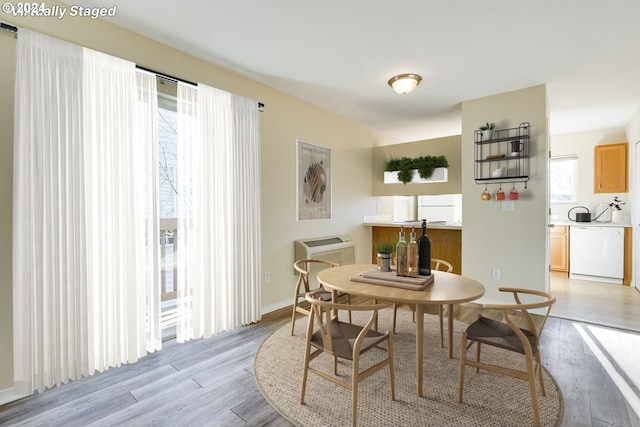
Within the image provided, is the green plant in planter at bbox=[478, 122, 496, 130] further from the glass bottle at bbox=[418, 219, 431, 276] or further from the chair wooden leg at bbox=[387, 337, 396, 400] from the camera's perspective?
the chair wooden leg at bbox=[387, 337, 396, 400]

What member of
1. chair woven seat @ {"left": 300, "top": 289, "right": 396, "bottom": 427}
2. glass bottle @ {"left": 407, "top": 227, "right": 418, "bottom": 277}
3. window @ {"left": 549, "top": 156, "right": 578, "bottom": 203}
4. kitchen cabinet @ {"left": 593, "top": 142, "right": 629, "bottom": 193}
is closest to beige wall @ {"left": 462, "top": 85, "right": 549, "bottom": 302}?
glass bottle @ {"left": 407, "top": 227, "right": 418, "bottom": 277}

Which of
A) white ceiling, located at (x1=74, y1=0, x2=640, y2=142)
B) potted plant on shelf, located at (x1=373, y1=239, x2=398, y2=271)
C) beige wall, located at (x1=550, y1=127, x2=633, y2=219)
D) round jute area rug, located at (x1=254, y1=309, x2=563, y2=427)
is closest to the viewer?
round jute area rug, located at (x1=254, y1=309, x2=563, y2=427)

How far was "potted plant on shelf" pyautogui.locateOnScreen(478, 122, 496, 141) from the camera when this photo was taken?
12.2 ft

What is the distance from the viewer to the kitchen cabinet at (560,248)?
17.6 ft

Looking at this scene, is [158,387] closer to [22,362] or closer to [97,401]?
[97,401]

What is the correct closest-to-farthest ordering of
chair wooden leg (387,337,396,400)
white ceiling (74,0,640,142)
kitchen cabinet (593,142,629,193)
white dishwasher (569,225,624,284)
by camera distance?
chair wooden leg (387,337,396,400) → white ceiling (74,0,640,142) → white dishwasher (569,225,624,284) → kitchen cabinet (593,142,629,193)

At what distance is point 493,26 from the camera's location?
2.36 metres

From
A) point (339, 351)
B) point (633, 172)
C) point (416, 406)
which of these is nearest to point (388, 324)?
point (416, 406)

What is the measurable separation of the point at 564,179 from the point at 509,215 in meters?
3.15

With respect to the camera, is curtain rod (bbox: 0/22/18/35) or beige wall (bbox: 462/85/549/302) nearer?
curtain rod (bbox: 0/22/18/35)

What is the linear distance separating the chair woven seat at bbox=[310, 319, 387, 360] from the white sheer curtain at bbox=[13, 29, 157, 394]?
1.52 meters

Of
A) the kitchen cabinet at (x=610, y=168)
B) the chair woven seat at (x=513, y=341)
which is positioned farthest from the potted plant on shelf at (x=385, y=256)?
the kitchen cabinet at (x=610, y=168)

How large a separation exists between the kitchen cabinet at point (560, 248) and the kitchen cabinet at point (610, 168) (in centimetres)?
90

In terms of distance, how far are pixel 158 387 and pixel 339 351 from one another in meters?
1.33
